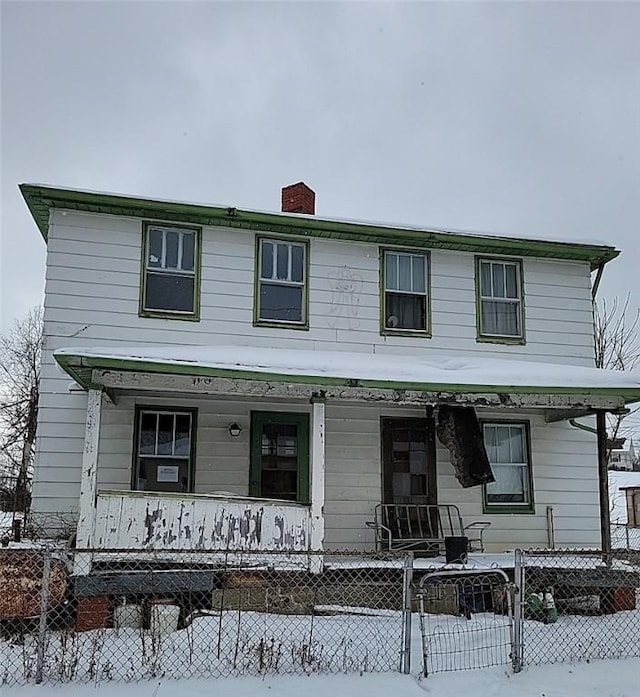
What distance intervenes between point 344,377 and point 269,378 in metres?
1.03

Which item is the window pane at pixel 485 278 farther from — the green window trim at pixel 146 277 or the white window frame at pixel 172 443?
the white window frame at pixel 172 443

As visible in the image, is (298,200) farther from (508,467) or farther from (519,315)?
(508,467)

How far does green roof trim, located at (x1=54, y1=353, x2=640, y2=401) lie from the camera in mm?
8961

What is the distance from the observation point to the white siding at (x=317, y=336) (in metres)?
11.1

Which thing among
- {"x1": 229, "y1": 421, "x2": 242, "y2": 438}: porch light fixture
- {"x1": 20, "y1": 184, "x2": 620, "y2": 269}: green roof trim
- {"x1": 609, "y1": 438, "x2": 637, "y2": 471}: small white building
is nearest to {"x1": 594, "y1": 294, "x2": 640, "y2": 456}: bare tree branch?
{"x1": 20, "y1": 184, "x2": 620, "y2": 269}: green roof trim

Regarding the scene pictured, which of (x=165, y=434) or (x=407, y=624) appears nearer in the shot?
(x=407, y=624)

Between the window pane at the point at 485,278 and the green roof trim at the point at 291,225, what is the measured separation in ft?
0.80

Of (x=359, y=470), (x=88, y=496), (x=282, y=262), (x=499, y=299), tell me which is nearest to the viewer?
(x=88, y=496)

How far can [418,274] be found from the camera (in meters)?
13.0

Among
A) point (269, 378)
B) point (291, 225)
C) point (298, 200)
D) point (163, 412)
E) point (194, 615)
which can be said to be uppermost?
point (298, 200)

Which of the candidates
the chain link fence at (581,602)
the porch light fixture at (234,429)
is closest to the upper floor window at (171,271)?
the porch light fixture at (234,429)

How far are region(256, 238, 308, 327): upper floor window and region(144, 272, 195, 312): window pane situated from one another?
1148 mm

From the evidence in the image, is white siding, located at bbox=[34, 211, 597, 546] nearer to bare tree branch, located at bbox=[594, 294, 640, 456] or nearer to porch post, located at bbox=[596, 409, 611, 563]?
porch post, located at bbox=[596, 409, 611, 563]

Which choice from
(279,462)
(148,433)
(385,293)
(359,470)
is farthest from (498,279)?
(148,433)
